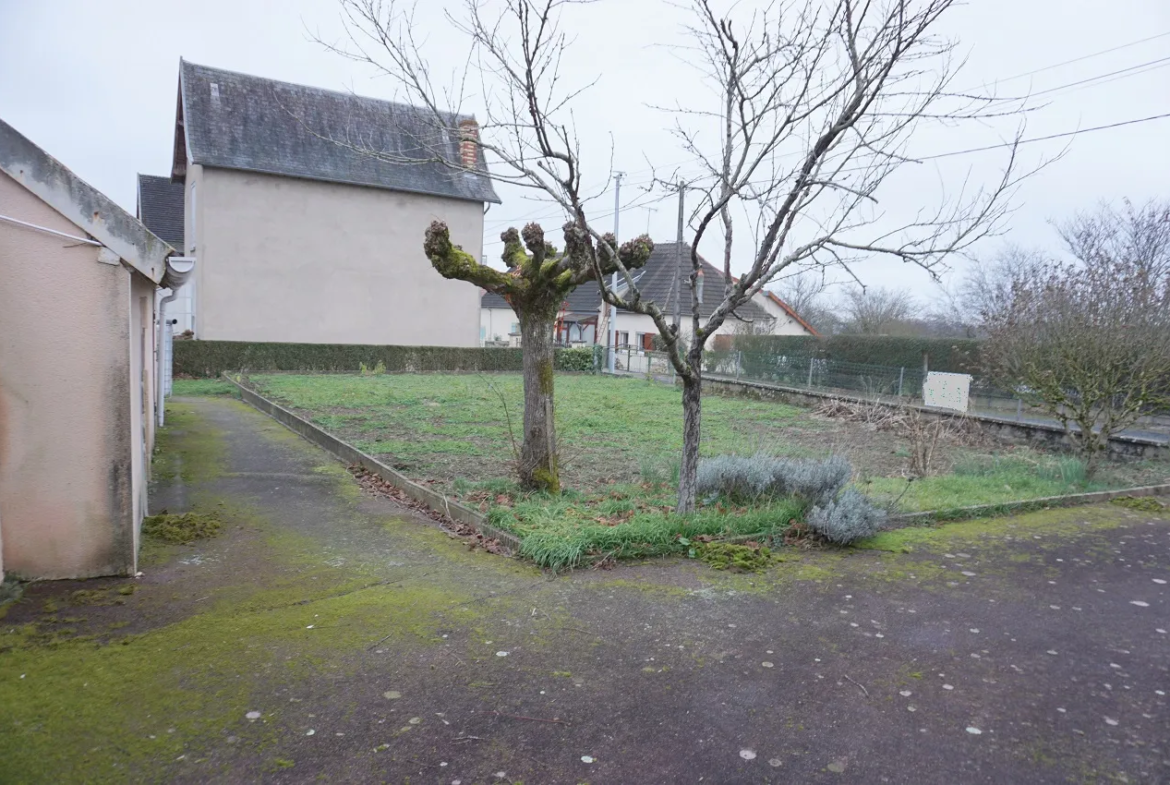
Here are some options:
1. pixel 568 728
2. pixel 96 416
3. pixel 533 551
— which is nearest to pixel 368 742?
pixel 568 728

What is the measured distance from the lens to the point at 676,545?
6.50m

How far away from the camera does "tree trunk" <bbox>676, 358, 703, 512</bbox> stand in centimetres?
678

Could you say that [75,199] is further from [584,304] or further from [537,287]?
[584,304]

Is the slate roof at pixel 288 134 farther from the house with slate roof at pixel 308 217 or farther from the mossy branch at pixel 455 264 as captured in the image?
the mossy branch at pixel 455 264

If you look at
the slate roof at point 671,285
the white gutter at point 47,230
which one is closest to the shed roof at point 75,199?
the white gutter at point 47,230

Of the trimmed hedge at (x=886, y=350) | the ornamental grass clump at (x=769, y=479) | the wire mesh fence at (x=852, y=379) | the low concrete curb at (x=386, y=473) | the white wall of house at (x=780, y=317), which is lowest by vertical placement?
the low concrete curb at (x=386, y=473)

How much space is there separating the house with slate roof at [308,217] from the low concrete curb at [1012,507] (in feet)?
64.0

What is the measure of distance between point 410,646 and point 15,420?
3031 millimetres

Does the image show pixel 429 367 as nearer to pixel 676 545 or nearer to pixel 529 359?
pixel 529 359

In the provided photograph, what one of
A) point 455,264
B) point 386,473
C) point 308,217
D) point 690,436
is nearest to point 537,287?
point 455,264

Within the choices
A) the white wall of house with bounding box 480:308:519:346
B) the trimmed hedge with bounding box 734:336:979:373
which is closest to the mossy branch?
the trimmed hedge with bounding box 734:336:979:373

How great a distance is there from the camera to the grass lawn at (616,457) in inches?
269

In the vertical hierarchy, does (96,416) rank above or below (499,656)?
above

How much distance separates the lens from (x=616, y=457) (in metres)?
10.9
